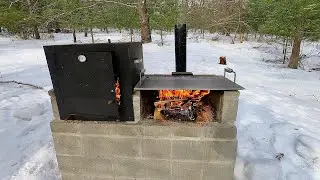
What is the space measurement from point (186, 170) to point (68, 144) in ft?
5.23

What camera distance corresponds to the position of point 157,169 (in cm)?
321

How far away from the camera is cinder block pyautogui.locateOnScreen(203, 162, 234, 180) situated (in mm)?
3076

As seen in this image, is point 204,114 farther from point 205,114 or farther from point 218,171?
point 218,171

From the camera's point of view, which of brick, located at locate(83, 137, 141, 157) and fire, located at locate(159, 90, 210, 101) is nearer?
brick, located at locate(83, 137, 141, 157)

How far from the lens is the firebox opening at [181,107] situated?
127 inches

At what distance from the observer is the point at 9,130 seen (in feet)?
15.9

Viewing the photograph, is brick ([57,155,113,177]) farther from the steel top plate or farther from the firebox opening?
the steel top plate

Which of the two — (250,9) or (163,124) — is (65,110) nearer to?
(163,124)

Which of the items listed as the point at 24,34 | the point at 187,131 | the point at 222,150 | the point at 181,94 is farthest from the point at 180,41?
the point at 24,34

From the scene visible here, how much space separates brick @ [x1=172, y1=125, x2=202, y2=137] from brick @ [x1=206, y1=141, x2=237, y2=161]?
20 cm

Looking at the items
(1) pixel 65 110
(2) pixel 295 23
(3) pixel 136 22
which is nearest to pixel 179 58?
(1) pixel 65 110

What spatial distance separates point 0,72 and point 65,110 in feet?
26.1

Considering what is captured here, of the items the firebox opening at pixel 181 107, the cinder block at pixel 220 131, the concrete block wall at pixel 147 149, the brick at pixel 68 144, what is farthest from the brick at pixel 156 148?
the brick at pixel 68 144

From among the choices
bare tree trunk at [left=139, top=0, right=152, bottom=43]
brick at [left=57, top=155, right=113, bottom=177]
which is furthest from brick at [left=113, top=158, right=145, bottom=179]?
bare tree trunk at [left=139, top=0, right=152, bottom=43]
